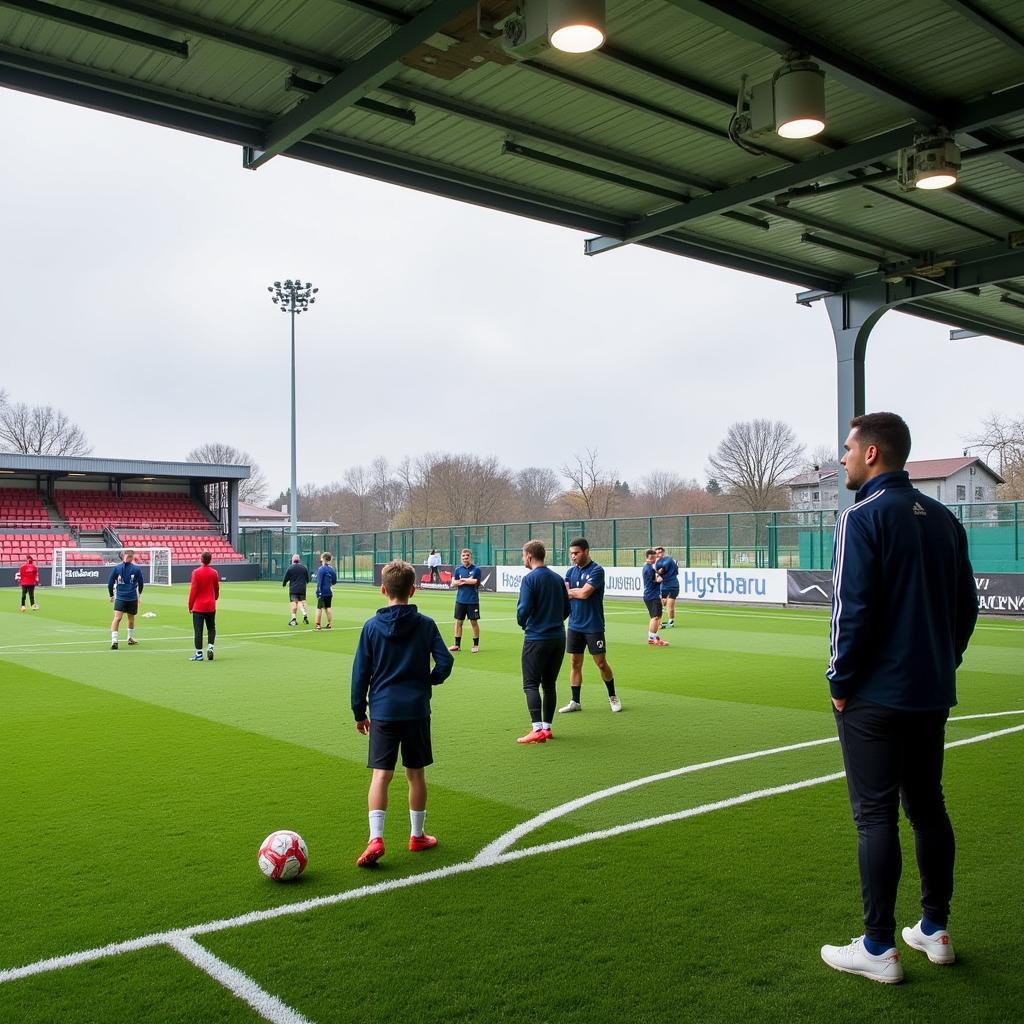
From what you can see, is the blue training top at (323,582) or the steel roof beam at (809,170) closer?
the steel roof beam at (809,170)

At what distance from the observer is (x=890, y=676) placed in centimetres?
397

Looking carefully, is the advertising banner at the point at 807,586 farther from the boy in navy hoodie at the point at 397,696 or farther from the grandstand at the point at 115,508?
the grandstand at the point at 115,508

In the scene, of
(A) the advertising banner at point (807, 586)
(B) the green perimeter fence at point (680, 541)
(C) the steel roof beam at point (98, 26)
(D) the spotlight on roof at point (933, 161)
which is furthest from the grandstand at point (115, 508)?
(D) the spotlight on roof at point (933, 161)

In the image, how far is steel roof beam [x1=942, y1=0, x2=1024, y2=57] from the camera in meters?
8.94

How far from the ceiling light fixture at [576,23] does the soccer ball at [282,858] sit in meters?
6.02

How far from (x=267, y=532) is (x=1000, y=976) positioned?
5583 cm

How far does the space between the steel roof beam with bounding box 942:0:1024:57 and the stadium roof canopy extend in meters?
0.02

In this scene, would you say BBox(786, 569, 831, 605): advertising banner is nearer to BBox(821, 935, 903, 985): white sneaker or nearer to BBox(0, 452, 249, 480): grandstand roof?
BBox(821, 935, 903, 985): white sneaker

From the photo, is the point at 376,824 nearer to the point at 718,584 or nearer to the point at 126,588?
the point at 126,588

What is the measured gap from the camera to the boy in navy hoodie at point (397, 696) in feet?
19.2

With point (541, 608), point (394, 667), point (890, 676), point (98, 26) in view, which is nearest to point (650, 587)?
point (541, 608)

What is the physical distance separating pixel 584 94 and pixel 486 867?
861 cm

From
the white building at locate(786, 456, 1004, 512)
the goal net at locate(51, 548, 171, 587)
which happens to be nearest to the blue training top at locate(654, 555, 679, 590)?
the goal net at locate(51, 548, 171, 587)

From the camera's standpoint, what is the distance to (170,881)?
542cm
